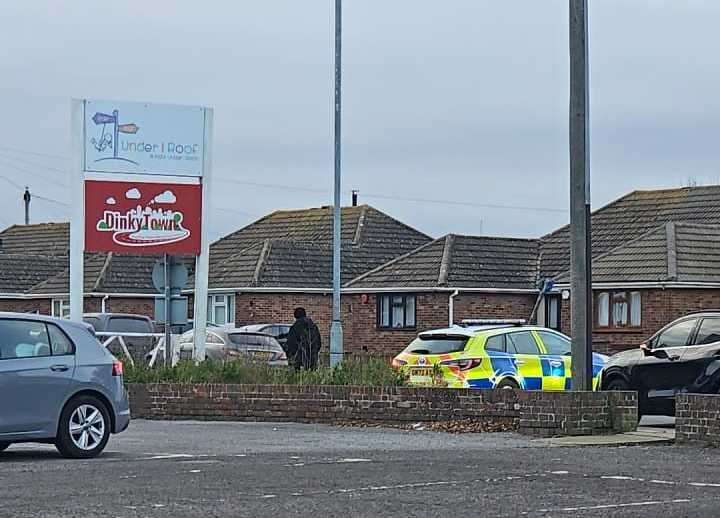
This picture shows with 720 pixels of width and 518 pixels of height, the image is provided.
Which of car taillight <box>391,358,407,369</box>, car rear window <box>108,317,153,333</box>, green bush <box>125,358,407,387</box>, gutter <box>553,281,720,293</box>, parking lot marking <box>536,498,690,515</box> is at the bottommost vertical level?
parking lot marking <box>536,498,690,515</box>

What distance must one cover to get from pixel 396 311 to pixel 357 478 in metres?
34.9

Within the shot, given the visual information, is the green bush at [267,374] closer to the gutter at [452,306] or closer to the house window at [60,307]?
the gutter at [452,306]

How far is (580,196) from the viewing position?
736 inches

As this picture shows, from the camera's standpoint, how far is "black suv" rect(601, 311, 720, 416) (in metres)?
20.8

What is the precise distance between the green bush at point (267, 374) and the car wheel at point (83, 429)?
6.06m

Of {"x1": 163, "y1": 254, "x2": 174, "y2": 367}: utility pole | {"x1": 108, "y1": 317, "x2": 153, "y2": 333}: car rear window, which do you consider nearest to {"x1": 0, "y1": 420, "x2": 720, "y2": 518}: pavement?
{"x1": 163, "y1": 254, "x2": 174, "y2": 367}: utility pole

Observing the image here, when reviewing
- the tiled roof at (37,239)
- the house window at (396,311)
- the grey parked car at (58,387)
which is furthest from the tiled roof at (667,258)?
the tiled roof at (37,239)

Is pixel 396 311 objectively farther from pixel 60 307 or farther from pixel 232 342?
pixel 232 342

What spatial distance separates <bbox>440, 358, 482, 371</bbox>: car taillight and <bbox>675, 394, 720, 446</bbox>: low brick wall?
5.71m

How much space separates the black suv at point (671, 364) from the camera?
2083cm

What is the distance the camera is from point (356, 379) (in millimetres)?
21250

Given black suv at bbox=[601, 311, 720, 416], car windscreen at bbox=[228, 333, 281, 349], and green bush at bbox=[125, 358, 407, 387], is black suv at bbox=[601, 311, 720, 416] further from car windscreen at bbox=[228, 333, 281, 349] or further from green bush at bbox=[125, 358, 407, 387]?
car windscreen at bbox=[228, 333, 281, 349]

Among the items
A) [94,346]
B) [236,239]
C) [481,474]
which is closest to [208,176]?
[94,346]

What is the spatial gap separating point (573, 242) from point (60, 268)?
143 feet
